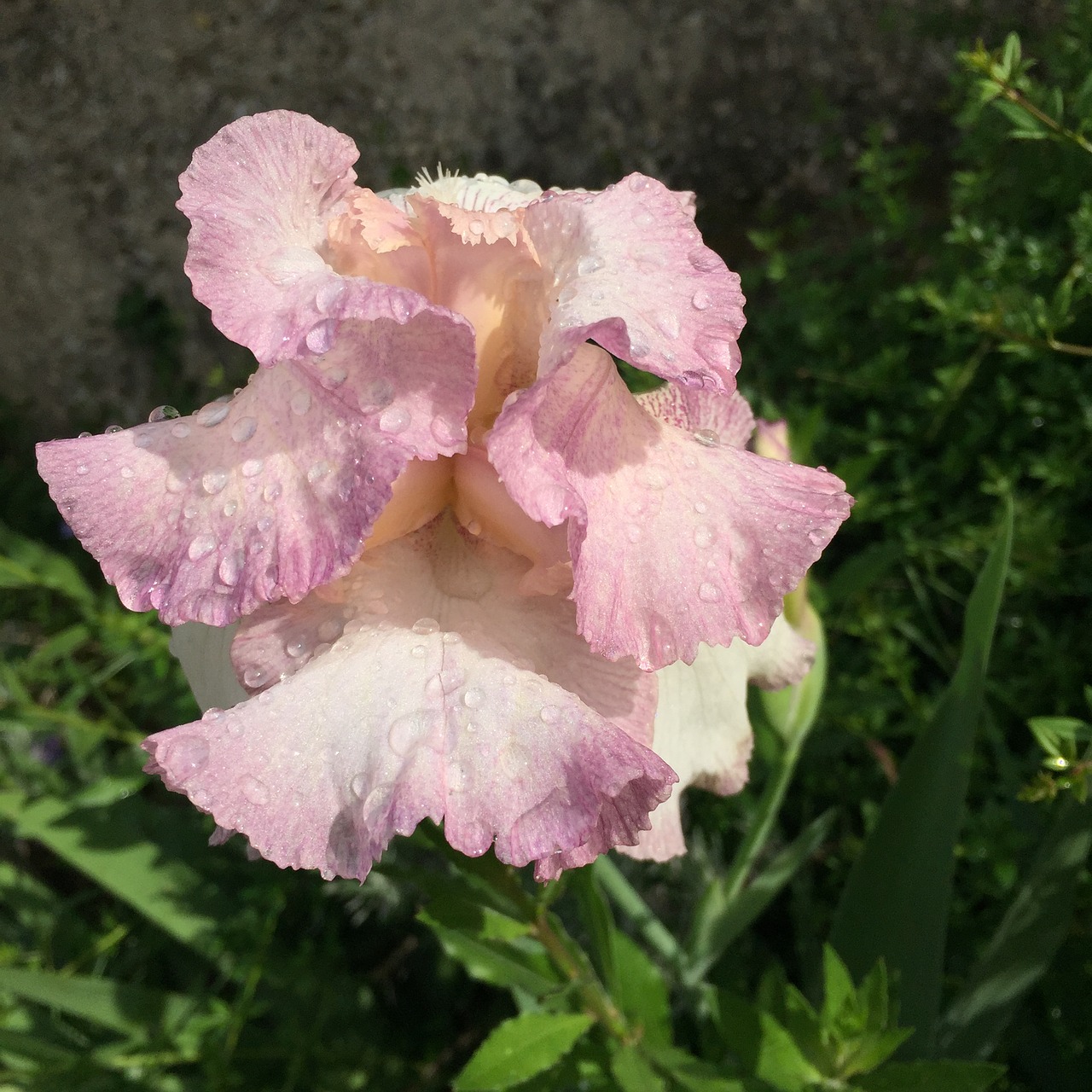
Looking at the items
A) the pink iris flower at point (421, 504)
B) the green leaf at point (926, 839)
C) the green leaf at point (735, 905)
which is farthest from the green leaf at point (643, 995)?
the pink iris flower at point (421, 504)

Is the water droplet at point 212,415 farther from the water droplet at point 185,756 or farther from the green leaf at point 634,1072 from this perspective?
the green leaf at point 634,1072

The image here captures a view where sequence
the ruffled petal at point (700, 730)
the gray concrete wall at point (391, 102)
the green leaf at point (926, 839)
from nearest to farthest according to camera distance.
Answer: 1. the ruffled petal at point (700, 730)
2. the green leaf at point (926, 839)
3. the gray concrete wall at point (391, 102)

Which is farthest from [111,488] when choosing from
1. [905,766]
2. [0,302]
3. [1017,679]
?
[0,302]

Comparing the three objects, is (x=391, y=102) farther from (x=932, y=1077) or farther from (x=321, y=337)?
(x=932, y=1077)

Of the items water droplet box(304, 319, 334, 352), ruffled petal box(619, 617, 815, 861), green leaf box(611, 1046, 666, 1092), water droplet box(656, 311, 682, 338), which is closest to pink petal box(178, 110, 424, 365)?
water droplet box(304, 319, 334, 352)

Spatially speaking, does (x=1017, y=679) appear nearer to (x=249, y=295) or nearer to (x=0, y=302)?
(x=249, y=295)

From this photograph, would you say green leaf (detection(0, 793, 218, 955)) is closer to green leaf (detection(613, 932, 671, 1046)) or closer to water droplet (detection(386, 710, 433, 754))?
green leaf (detection(613, 932, 671, 1046))

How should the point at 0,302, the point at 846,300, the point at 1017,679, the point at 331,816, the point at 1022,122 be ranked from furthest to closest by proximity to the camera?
the point at 0,302 → the point at 846,300 → the point at 1017,679 → the point at 1022,122 → the point at 331,816

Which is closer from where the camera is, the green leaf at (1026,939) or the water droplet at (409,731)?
the water droplet at (409,731)
